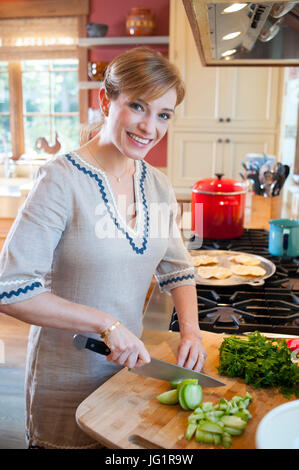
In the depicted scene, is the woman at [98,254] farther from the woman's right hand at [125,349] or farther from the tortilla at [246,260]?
the tortilla at [246,260]

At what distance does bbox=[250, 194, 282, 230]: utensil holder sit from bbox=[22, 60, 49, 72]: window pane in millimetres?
3170

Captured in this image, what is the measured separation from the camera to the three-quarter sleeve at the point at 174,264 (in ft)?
3.86

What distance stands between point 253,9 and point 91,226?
63 centimetres

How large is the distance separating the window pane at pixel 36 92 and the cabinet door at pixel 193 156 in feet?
5.48

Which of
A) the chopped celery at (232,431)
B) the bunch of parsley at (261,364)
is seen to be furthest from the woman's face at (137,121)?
the chopped celery at (232,431)

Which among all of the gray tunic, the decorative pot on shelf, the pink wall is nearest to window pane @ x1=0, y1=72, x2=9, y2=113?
the pink wall

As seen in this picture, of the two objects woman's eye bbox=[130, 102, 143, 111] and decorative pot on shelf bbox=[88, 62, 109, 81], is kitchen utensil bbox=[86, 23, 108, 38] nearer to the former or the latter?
decorative pot on shelf bbox=[88, 62, 109, 81]

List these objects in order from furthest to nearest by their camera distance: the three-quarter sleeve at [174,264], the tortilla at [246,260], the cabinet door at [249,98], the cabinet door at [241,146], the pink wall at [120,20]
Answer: the pink wall at [120,20] < the cabinet door at [241,146] < the cabinet door at [249,98] < the tortilla at [246,260] < the three-quarter sleeve at [174,264]

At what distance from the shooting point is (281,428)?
69 centimetres

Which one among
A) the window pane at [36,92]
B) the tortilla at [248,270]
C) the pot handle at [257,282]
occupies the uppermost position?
the window pane at [36,92]

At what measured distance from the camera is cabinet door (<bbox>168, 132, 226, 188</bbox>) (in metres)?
3.80

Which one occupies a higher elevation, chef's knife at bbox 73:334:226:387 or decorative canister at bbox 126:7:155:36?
decorative canister at bbox 126:7:155:36
